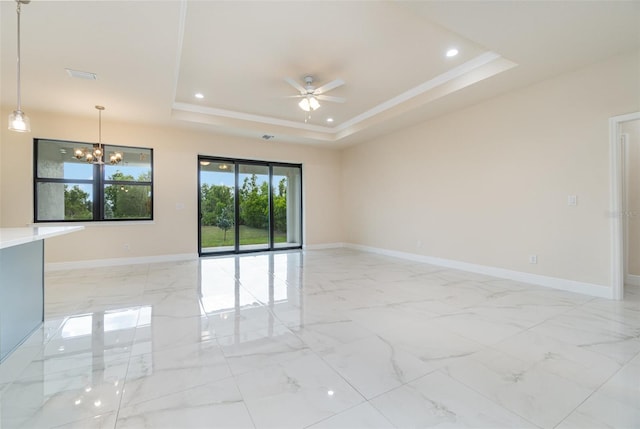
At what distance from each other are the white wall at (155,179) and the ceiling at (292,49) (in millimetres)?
457

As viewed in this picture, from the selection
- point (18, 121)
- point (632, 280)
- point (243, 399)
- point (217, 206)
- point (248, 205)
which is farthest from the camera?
point (248, 205)

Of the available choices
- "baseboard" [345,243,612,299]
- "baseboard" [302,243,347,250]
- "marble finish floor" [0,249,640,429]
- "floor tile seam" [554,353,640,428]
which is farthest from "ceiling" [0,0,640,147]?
"baseboard" [302,243,347,250]

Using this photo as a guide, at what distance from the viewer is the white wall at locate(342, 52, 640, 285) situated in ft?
11.6

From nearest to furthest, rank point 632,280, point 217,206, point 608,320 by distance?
point 608,320
point 632,280
point 217,206

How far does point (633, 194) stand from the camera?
13.9 ft

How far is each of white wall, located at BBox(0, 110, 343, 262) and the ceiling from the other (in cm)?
46

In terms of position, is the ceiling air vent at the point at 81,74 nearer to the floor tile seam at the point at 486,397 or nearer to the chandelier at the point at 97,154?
the chandelier at the point at 97,154

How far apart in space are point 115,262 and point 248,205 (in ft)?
9.95

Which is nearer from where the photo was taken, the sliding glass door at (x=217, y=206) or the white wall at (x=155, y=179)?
the white wall at (x=155, y=179)

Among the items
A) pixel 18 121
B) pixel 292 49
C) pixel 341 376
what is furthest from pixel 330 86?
pixel 341 376

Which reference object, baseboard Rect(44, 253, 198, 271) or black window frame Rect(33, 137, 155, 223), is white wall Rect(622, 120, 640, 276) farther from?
black window frame Rect(33, 137, 155, 223)

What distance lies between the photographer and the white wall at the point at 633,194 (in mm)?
4117

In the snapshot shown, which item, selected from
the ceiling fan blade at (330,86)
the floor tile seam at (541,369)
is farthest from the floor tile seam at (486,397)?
the ceiling fan blade at (330,86)

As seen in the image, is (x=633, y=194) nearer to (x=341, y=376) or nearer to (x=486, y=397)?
(x=486, y=397)
